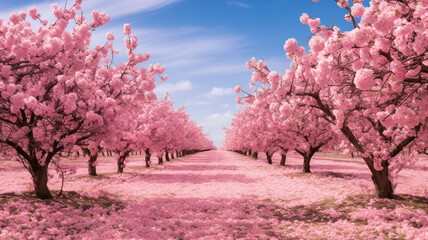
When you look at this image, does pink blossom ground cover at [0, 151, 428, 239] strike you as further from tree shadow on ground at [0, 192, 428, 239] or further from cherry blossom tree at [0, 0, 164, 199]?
cherry blossom tree at [0, 0, 164, 199]

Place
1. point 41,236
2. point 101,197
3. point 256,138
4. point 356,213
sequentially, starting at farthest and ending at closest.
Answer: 1. point 256,138
2. point 101,197
3. point 356,213
4. point 41,236

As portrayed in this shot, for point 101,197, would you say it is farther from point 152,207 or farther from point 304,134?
point 304,134

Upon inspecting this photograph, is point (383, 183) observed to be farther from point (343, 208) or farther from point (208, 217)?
point (208, 217)

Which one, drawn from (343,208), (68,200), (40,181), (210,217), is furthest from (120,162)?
(343,208)

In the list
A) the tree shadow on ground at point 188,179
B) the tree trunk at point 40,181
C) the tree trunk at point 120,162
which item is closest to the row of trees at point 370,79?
the tree trunk at point 40,181

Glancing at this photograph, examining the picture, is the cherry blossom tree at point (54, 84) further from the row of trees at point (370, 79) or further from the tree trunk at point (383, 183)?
the tree trunk at point (383, 183)

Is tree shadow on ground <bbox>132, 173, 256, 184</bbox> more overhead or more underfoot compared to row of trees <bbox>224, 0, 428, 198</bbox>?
more underfoot

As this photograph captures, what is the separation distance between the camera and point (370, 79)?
17.2ft

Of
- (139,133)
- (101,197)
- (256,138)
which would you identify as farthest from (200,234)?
(256,138)

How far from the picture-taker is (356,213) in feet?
35.4

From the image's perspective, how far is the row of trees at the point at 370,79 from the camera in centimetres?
514

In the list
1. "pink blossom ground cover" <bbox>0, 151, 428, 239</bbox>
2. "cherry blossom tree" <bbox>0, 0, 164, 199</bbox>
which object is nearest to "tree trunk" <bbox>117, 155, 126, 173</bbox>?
"pink blossom ground cover" <bbox>0, 151, 428, 239</bbox>

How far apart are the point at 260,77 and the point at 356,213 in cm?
632

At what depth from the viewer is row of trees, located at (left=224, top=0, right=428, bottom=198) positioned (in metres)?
5.14
